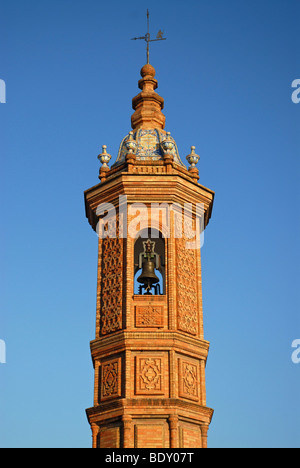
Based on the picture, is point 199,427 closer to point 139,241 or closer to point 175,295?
point 175,295

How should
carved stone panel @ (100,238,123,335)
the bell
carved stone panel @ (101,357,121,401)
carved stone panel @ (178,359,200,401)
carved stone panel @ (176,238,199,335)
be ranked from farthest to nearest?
the bell, carved stone panel @ (176,238,199,335), carved stone panel @ (100,238,123,335), carved stone panel @ (178,359,200,401), carved stone panel @ (101,357,121,401)

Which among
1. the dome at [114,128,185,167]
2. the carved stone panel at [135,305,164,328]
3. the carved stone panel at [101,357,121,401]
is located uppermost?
the dome at [114,128,185,167]

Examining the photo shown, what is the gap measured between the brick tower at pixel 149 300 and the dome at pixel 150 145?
33 mm

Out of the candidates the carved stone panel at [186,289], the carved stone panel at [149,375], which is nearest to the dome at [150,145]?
the carved stone panel at [186,289]

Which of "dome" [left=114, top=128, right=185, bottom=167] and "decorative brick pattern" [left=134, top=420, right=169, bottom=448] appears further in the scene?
"dome" [left=114, top=128, right=185, bottom=167]

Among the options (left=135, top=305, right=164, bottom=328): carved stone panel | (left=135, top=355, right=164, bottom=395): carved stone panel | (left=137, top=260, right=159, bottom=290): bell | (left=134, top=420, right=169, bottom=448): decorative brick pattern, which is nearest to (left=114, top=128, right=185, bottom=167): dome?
(left=137, top=260, right=159, bottom=290): bell

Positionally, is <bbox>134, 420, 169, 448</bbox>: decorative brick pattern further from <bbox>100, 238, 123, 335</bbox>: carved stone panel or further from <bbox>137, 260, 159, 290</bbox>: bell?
<bbox>137, 260, 159, 290</bbox>: bell

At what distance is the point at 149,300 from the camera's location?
27125 millimetres

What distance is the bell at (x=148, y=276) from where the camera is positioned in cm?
2821

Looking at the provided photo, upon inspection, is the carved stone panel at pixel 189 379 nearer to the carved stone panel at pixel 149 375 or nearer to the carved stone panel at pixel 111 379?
the carved stone panel at pixel 149 375

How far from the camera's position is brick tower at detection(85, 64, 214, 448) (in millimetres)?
25438

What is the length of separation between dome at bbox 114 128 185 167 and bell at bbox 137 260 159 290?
355cm

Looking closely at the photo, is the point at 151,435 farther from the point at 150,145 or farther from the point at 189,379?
the point at 150,145

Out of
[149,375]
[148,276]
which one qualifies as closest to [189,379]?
[149,375]
